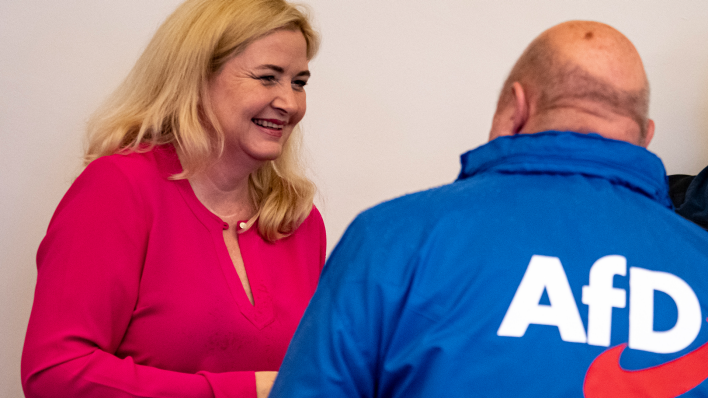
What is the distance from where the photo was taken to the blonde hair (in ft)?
4.93

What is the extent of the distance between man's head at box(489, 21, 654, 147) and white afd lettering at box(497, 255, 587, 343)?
0.23 meters

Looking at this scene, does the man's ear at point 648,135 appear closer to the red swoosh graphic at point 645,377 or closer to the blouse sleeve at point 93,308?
the red swoosh graphic at point 645,377

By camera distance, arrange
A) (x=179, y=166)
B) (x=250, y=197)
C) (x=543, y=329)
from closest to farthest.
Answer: (x=543, y=329) → (x=179, y=166) → (x=250, y=197)

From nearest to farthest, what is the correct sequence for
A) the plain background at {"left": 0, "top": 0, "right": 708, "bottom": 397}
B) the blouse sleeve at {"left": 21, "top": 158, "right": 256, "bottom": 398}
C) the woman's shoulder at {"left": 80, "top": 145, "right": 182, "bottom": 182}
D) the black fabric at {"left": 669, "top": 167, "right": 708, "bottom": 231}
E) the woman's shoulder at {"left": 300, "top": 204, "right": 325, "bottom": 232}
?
the blouse sleeve at {"left": 21, "top": 158, "right": 256, "bottom": 398}
the woman's shoulder at {"left": 80, "top": 145, "right": 182, "bottom": 182}
the woman's shoulder at {"left": 300, "top": 204, "right": 325, "bottom": 232}
the black fabric at {"left": 669, "top": 167, "right": 708, "bottom": 231}
the plain background at {"left": 0, "top": 0, "right": 708, "bottom": 397}

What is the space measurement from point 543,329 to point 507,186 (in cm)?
19

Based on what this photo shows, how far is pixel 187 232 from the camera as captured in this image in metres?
1.45

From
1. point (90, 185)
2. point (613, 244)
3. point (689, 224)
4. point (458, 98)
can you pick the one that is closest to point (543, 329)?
point (613, 244)

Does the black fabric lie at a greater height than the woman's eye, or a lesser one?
lesser

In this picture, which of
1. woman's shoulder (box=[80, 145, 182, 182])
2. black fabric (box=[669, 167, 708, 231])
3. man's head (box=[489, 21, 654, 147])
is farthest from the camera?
black fabric (box=[669, 167, 708, 231])

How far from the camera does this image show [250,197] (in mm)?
1697

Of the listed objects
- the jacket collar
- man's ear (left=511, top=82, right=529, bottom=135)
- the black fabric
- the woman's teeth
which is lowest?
the black fabric

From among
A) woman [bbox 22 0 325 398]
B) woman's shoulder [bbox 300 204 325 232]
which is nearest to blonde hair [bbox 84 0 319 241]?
woman [bbox 22 0 325 398]

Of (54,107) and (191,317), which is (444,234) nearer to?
(191,317)

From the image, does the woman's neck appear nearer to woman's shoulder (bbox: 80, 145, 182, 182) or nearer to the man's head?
woman's shoulder (bbox: 80, 145, 182, 182)
